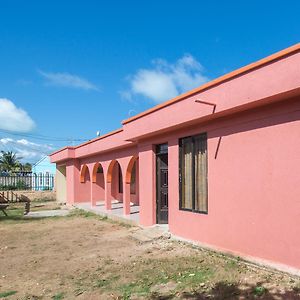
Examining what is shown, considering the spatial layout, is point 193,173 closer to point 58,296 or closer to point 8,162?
point 58,296

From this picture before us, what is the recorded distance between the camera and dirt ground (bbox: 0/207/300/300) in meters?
5.66

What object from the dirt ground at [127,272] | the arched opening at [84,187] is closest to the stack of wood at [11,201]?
the arched opening at [84,187]

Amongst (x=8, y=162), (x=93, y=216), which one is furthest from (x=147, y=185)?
(x=8, y=162)

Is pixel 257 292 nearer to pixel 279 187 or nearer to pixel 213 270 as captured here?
pixel 213 270

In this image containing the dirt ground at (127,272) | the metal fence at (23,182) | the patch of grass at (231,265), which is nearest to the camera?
the dirt ground at (127,272)

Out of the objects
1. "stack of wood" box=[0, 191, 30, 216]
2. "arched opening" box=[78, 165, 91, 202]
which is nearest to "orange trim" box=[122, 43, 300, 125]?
"stack of wood" box=[0, 191, 30, 216]

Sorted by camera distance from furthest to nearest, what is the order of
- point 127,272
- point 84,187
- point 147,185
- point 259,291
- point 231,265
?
point 84,187
point 147,185
point 127,272
point 231,265
point 259,291

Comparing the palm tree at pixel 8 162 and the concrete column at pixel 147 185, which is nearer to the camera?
the concrete column at pixel 147 185

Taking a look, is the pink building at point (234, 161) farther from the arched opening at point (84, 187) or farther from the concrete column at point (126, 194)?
the arched opening at point (84, 187)

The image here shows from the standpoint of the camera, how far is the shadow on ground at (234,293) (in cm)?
519

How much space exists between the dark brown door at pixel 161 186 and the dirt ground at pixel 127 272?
973 millimetres

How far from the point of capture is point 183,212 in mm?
9516

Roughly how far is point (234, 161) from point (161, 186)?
4.29m

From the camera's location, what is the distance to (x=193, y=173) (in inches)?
360
